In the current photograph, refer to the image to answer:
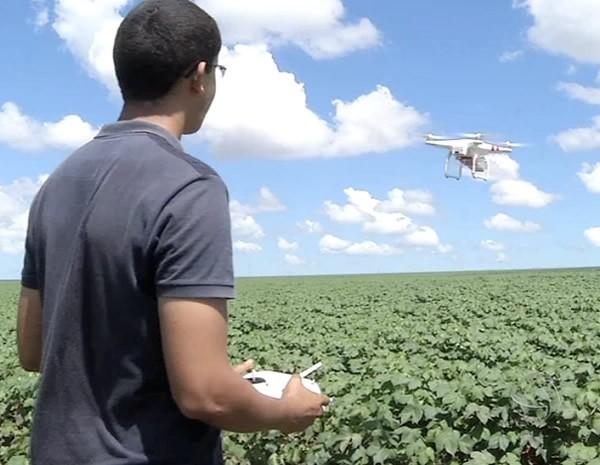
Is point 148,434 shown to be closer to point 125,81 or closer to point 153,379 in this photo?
point 153,379

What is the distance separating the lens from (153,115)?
196 centimetres

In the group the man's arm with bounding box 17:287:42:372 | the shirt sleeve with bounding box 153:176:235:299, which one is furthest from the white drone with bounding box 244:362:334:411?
the man's arm with bounding box 17:287:42:372

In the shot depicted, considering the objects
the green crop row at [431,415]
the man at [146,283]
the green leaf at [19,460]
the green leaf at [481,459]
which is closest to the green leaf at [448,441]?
the green crop row at [431,415]

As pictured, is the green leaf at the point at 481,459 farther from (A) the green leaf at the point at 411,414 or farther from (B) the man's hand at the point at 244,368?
(B) the man's hand at the point at 244,368

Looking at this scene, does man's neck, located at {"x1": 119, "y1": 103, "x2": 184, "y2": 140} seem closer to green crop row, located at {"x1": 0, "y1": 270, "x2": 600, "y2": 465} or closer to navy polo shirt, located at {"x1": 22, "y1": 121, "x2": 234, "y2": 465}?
navy polo shirt, located at {"x1": 22, "y1": 121, "x2": 234, "y2": 465}

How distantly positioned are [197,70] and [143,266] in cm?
43

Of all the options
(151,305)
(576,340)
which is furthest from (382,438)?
(576,340)

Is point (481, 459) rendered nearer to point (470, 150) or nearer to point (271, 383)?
point (271, 383)

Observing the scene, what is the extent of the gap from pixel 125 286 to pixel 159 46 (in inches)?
18.8

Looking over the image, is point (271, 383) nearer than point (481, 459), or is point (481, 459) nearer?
point (271, 383)

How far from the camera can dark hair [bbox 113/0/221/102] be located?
1.90 meters

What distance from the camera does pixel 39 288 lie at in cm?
210

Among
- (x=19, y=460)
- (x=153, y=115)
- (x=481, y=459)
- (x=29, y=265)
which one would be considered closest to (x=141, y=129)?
(x=153, y=115)

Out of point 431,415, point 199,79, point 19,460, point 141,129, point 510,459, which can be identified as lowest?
point 19,460
